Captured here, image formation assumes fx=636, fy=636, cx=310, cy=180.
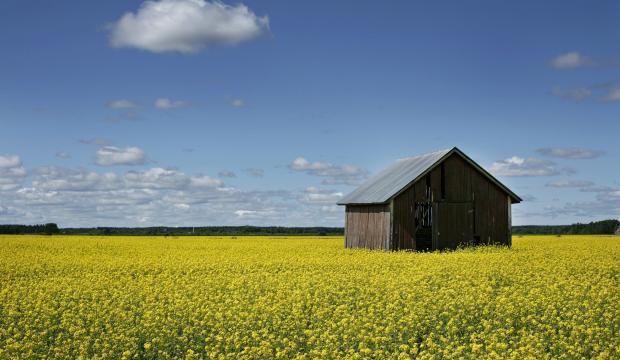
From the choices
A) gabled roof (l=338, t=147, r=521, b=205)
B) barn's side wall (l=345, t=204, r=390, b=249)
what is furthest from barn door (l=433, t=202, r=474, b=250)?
barn's side wall (l=345, t=204, r=390, b=249)

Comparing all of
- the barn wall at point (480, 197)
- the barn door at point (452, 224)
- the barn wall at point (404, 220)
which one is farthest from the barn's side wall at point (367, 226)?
the barn wall at point (480, 197)

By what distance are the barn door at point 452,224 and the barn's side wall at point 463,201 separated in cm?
6

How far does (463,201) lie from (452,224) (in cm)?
168

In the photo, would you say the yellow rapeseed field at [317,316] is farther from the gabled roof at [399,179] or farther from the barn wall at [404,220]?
the gabled roof at [399,179]

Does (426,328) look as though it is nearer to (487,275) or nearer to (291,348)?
(291,348)

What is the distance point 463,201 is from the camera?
38.8 meters

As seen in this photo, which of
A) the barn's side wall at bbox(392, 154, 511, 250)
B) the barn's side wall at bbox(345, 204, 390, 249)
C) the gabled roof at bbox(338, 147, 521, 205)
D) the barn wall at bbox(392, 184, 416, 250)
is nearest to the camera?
the barn wall at bbox(392, 184, 416, 250)

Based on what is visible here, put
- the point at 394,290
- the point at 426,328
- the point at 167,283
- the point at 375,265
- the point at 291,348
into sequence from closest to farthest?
1. the point at 291,348
2. the point at 426,328
3. the point at 394,290
4. the point at 167,283
5. the point at 375,265

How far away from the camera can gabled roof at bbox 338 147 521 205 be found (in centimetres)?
3762

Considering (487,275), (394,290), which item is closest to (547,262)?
(487,275)

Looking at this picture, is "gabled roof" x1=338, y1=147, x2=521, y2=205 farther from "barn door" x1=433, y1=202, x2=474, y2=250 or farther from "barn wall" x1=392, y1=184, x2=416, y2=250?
"barn door" x1=433, y1=202, x2=474, y2=250

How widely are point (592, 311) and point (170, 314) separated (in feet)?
30.7

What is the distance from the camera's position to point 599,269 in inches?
949

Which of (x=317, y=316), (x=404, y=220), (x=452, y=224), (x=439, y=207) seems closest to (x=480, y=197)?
(x=452, y=224)
